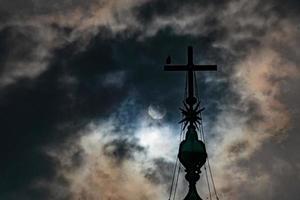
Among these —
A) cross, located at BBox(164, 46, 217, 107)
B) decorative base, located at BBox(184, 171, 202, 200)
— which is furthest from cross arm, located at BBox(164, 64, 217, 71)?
decorative base, located at BBox(184, 171, 202, 200)

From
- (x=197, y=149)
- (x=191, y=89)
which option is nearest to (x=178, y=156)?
(x=197, y=149)

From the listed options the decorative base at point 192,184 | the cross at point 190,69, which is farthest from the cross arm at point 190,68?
the decorative base at point 192,184

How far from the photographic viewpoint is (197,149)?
5428cm

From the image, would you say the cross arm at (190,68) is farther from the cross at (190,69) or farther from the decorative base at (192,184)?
the decorative base at (192,184)

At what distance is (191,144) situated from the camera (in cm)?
5444

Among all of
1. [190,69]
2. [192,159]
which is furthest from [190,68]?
[192,159]

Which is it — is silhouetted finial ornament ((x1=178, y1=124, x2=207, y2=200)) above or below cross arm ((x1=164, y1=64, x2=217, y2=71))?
below

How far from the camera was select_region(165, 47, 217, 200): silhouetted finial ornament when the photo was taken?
5403 cm

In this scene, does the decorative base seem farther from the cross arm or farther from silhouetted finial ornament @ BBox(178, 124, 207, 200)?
the cross arm

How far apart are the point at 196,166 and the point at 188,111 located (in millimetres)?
5092

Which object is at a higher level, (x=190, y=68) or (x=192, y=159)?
(x=190, y=68)

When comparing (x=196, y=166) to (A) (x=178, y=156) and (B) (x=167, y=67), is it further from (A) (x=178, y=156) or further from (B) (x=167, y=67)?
(B) (x=167, y=67)

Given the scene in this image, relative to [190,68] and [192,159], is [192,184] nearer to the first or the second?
[192,159]

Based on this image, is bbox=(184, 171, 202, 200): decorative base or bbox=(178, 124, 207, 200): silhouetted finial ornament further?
bbox=(184, 171, 202, 200): decorative base
